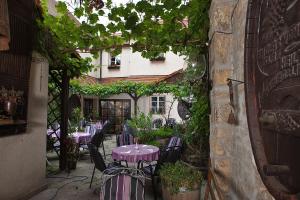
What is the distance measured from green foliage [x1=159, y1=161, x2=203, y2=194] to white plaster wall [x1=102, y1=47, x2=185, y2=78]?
10.8 meters

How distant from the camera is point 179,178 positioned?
381 cm

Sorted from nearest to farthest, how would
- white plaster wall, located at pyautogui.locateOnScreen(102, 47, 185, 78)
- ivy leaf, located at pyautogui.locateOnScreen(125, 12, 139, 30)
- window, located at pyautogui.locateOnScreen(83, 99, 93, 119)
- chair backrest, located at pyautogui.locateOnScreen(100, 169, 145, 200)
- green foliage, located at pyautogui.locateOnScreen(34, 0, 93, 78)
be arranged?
chair backrest, located at pyautogui.locateOnScreen(100, 169, 145, 200) → ivy leaf, located at pyautogui.locateOnScreen(125, 12, 139, 30) → green foliage, located at pyautogui.locateOnScreen(34, 0, 93, 78) → window, located at pyautogui.locateOnScreen(83, 99, 93, 119) → white plaster wall, located at pyautogui.locateOnScreen(102, 47, 185, 78)

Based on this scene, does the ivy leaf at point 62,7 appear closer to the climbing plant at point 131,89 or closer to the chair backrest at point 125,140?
the chair backrest at point 125,140

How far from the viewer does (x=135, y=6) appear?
3.78 meters

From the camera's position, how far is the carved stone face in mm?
756

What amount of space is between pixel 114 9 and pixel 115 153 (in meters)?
2.41

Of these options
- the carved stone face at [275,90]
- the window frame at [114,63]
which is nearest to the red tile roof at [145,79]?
the window frame at [114,63]

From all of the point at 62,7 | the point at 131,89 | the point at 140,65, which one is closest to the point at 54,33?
the point at 62,7

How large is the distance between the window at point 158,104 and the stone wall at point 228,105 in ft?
39.6

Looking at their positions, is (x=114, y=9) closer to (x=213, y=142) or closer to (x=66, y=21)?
(x=66, y=21)

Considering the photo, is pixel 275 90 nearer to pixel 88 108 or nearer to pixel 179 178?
pixel 179 178

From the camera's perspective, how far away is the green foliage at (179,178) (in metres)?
3.77

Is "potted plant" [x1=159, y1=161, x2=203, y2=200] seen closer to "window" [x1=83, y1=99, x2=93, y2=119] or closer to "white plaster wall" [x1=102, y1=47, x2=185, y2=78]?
"window" [x1=83, y1=99, x2=93, y2=119]

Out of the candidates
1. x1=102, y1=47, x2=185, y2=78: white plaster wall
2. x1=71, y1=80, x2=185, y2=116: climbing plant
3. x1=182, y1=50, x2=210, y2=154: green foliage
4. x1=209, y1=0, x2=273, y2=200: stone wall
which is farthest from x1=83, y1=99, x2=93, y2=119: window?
x1=209, y1=0, x2=273, y2=200: stone wall
